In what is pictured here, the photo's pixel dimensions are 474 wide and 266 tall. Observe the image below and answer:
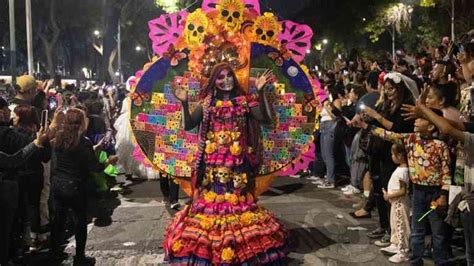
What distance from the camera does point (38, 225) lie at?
6.64 meters

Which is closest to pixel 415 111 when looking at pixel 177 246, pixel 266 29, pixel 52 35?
pixel 266 29

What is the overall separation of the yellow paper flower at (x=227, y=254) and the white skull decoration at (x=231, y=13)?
6.72 ft

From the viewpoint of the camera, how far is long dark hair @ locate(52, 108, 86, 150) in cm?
558

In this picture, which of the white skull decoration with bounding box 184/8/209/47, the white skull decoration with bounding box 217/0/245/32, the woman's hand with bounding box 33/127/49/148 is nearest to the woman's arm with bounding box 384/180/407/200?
the white skull decoration with bounding box 217/0/245/32

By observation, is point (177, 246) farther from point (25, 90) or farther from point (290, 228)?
point (25, 90)

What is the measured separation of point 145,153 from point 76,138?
0.77m

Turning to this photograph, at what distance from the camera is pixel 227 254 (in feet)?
15.2

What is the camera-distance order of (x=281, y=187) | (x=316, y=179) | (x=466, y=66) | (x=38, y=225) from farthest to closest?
(x=316, y=179), (x=281, y=187), (x=38, y=225), (x=466, y=66)

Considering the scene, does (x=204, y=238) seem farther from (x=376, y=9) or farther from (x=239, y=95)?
(x=376, y=9)

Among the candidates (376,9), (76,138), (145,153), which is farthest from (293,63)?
(376,9)

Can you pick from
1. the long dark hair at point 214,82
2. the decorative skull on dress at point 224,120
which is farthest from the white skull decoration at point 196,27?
the long dark hair at point 214,82

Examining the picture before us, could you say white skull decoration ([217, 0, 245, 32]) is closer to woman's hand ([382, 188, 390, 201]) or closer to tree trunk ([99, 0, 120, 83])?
woman's hand ([382, 188, 390, 201])

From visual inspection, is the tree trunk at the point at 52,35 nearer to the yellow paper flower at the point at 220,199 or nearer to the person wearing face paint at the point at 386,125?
the person wearing face paint at the point at 386,125

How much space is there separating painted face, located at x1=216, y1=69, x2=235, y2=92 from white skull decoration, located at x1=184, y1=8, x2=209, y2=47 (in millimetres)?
433
